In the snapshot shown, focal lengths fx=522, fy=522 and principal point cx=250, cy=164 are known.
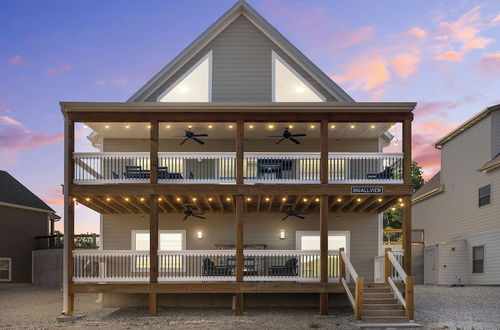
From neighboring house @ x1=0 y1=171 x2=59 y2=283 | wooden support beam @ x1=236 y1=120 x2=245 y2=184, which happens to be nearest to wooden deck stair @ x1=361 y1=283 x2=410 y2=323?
wooden support beam @ x1=236 y1=120 x2=245 y2=184

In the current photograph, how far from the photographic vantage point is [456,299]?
18984 mm

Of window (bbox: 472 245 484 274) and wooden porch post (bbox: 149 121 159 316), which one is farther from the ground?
wooden porch post (bbox: 149 121 159 316)

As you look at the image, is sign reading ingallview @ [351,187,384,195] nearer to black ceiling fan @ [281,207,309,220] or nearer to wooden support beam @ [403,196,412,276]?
wooden support beam @ [403,196,412,276]

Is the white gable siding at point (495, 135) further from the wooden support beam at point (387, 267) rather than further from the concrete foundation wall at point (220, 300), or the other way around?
the concrete foundation wall at point (220, 300)

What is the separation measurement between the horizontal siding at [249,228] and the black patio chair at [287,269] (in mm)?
3361

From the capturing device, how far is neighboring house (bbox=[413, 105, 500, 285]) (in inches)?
947

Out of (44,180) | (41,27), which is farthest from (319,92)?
(44,180)

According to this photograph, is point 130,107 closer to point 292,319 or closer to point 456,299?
point 292,319

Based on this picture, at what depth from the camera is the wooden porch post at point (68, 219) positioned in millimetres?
16931

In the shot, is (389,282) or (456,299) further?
(456,299)

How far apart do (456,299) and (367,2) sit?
52.3ft

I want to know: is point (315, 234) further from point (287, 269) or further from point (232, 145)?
point (232, 145)

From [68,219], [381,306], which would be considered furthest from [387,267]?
[68,219]

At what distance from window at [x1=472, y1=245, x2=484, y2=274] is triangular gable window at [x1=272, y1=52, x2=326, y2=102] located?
11.4 metres
